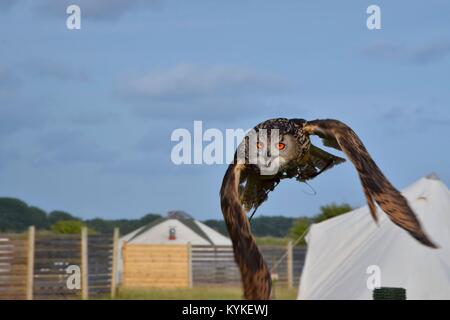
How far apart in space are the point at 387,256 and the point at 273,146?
1142 cm

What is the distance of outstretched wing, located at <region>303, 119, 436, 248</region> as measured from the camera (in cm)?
544

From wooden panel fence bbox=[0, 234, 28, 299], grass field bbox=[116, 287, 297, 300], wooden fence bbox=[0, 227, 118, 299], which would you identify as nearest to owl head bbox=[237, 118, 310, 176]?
wooden fence bbox=[0, 227, 118, 299]

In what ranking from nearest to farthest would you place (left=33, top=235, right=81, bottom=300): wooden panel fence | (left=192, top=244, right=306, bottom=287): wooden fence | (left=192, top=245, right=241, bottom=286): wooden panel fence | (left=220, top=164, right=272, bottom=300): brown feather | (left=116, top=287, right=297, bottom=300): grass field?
(left=220, top=164, right=272, bottom=300): brown feather, (left=33, top=235, right=81, bottom=300): wooden panel fence, (left=116, top=287, right=297, bottom=300): grass field, (left=192, top=244, right=306, bottom=287): wooden fence, (left=192, top=245, right=241, bottom=286): wooden panel fence

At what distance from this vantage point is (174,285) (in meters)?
33.9

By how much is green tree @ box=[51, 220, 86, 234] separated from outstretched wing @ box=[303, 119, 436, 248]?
110ft

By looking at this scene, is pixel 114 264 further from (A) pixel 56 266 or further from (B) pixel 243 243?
(B) pixel 243 243

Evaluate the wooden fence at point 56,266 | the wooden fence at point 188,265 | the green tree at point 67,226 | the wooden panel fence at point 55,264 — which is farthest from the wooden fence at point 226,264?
the wooden panel fence at point 55,264

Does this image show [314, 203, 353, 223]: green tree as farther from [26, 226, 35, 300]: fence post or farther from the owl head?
the owl head

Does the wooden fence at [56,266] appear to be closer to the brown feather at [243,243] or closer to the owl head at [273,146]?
the owl head at [273,146]

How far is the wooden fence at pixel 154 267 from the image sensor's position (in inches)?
1312

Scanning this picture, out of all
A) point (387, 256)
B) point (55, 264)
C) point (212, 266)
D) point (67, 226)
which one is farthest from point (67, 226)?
point (387, 256)

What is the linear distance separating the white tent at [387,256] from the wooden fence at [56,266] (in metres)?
9.73
